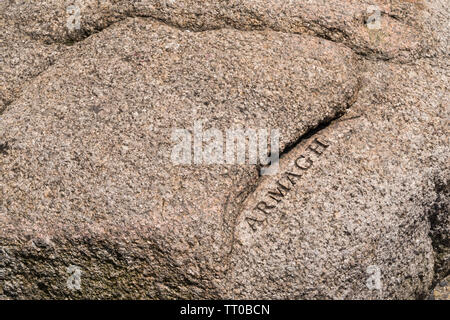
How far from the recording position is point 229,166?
2.48 metres

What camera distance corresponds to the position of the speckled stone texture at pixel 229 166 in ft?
7.95

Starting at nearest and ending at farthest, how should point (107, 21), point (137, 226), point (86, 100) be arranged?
point (137, 226)
point (86, 100)
point (107, 21)

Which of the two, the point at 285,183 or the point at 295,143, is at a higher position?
the point at 295,143

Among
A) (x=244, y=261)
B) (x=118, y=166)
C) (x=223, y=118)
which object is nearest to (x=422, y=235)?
(x=244, y=261)

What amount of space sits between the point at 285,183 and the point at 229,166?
0.27 m

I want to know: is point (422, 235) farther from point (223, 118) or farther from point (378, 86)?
point (223, 118)

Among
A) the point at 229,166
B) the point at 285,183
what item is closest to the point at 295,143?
the point at 285,183

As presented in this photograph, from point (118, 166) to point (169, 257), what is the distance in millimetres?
462

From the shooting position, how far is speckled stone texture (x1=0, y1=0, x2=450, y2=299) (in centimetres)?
242

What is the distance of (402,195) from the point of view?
8.34ft

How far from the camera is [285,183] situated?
2512mm

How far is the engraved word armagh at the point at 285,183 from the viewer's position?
2.47m

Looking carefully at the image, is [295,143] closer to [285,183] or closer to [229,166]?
[285,183]

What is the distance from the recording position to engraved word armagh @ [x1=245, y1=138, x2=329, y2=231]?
2469 mm
